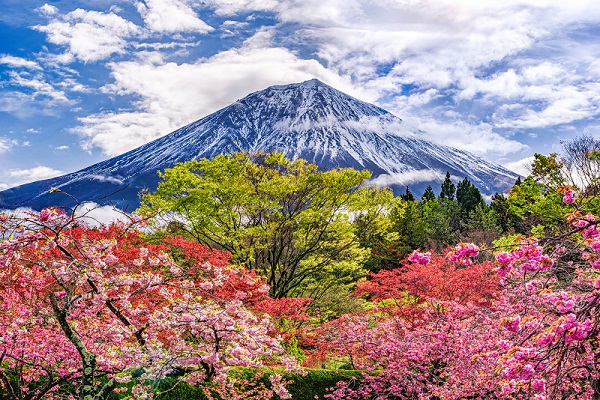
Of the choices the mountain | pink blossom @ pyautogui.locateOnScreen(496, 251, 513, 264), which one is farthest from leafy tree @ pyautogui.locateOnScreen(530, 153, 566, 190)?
the mountain

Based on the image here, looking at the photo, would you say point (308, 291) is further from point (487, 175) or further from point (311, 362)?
point (487, 175)

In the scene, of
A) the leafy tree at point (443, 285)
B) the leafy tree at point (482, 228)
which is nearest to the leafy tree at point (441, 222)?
the leafy tree at point (482, 228)

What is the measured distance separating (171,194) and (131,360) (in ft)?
31.6

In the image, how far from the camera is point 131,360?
5.05 m

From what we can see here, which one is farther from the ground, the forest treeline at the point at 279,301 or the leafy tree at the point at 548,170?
the leafy tree at the point at 548,170

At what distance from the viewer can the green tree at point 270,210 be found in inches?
544

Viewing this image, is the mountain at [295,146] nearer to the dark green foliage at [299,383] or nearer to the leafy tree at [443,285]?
the leafy tree at [443,285]

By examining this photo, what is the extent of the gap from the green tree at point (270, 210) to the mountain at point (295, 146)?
8364 cm

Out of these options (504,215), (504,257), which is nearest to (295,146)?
(504,215)

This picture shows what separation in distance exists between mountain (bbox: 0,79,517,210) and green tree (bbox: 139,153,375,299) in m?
Result: 83.6

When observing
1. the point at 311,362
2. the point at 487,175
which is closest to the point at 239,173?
the point at 311,362

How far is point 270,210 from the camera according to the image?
14.9 meters

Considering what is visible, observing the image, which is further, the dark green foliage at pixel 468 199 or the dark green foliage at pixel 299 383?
the dark green foliage at pixel 468 199

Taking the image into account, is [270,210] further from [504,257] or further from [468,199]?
[468,199]
